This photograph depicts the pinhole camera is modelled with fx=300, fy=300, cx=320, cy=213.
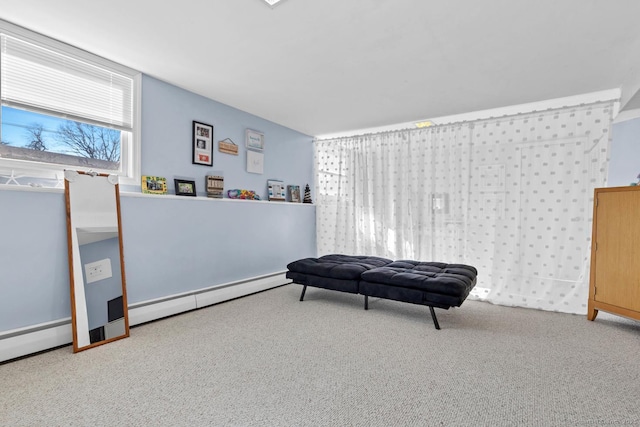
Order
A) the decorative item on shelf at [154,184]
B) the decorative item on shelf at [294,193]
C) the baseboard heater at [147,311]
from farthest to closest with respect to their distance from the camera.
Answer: the decorative item on shelf at [294,193]
the decorative item on shelf at [154,184]
the baseboard heater at [147,311]

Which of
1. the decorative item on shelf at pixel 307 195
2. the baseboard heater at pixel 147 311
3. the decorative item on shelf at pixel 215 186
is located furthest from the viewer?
the decorative item on shelf at pixel 307 195

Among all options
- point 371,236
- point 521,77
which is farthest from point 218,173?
point 521,77

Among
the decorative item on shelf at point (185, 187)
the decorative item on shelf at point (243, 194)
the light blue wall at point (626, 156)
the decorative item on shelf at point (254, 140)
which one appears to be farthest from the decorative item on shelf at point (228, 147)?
the light blue wall at point (626, 156)

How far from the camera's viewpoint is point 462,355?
215 cm

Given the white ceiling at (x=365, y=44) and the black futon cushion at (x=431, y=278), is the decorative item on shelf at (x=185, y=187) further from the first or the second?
the black futon cushion at (x=431, y=278)

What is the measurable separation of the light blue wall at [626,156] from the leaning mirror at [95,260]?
17.8ft

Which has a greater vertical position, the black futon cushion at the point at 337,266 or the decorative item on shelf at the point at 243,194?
the decorative item on shelf at the point at 243,194

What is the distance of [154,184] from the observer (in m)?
2.91

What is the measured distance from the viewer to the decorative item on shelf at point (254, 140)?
390cm

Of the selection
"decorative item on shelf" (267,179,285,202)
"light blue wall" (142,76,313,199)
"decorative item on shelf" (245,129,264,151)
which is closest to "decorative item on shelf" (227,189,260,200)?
"light blue wall" (142,76,313,199)

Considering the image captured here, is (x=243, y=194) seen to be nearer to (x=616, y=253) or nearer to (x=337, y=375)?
(x=337, y=375)

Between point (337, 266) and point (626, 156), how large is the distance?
382 cm

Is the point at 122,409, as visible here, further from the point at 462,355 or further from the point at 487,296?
the point at 487,296

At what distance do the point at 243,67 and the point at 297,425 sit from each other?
2.71 meters
